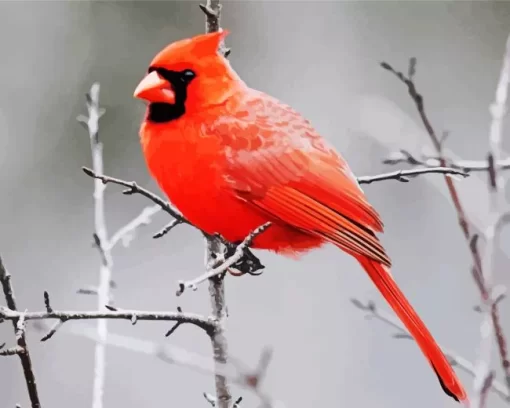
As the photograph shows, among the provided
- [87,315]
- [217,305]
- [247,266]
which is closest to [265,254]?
[247,266]

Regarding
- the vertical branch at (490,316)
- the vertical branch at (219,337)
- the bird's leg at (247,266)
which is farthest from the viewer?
the bird's leg at (247,266)

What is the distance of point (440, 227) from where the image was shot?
58.2 inches

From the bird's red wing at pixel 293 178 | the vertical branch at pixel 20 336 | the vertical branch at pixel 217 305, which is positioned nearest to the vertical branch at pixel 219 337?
the vertical branch at pixel 217 305

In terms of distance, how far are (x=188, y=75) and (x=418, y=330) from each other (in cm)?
43

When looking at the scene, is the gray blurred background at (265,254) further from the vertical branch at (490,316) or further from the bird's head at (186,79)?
the vertical branch at (490,316)

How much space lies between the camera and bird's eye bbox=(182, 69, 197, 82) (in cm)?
92

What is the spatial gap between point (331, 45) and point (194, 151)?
66cm

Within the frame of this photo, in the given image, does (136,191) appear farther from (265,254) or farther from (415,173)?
(265,254)

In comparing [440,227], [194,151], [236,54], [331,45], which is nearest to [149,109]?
[194,151]

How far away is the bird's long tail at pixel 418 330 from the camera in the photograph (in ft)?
2.87

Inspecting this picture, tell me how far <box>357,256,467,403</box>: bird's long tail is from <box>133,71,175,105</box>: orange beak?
0.32 meters

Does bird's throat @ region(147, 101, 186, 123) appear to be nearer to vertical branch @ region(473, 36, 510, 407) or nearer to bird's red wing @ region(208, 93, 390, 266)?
bird's red wing @ region(208, 93, 390, 266)

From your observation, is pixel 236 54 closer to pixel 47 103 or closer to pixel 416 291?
pixel 47 103

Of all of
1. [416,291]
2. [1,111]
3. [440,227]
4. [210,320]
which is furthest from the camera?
[1,111]
